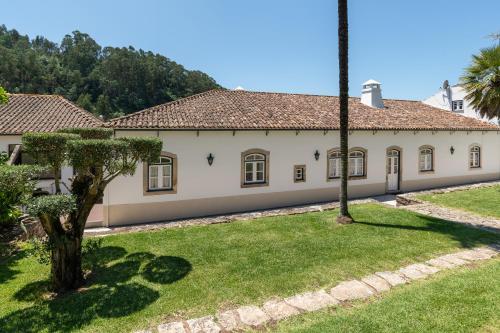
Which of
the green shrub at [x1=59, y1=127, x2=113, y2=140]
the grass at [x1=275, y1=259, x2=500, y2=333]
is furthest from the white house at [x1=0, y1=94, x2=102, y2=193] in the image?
the grass at [x1=275, y1=259, x2=500, y2=333]

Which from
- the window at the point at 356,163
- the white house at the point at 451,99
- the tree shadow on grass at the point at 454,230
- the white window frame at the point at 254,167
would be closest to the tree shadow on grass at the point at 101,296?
the white window frame at the point at 254,167

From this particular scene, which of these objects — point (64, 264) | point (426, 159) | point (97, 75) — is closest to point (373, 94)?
point (426, 159)

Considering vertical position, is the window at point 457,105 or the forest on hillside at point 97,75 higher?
the forest on hillside at point 97,75

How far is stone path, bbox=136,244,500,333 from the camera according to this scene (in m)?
5.98

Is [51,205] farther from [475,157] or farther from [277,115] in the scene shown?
[475,157]

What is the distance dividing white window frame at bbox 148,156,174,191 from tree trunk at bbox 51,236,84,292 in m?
6.24

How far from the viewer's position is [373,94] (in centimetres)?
2230

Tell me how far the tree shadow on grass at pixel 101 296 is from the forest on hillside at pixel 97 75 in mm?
48352

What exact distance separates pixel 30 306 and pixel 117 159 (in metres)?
3.66

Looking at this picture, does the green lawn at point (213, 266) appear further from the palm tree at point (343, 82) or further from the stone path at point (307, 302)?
the palm tree at point (343, 82)

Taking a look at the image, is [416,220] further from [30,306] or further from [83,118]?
[83,118]

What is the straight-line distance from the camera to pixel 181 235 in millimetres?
11820

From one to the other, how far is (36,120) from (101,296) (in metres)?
16.9

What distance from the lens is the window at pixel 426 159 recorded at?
20.4 meters
